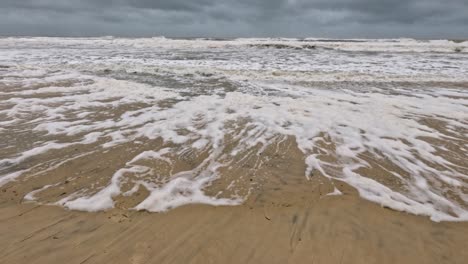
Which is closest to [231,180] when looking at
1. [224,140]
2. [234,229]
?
[234,229]

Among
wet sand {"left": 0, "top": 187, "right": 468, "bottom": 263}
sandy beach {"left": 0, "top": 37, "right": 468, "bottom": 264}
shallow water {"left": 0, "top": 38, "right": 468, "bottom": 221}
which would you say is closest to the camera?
wet sand {"left": 0, "top": 187, "right": 468, "bottom": 263}

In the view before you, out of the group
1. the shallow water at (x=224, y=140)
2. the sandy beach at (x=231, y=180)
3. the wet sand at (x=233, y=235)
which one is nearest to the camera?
the wet sand at (x=233, y=235)

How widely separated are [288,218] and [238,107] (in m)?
5.29

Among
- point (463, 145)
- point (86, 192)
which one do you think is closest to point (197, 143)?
point (86, 192)

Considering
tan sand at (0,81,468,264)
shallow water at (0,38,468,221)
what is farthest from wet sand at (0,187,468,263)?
shallow water at (0,38,468,221)

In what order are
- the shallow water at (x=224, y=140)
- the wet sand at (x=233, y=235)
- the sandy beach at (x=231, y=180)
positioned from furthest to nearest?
the shallow water at (x=224, y=140) → the sandy beach at (x=231, y=180) → the wet sand at (x=233, y=235)

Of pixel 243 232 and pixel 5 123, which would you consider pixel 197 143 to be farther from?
pixel 5 123

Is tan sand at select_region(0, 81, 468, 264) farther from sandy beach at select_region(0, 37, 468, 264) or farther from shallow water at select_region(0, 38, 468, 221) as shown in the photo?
shallow water at select_region(0, 38, 468, 221)

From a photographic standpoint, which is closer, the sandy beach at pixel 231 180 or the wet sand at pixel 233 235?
the wet sand at pixel 233 235

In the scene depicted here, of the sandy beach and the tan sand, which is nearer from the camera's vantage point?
the tan sand

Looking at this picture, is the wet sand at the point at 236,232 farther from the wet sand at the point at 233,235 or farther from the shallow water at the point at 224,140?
the shallow water at the point at 224,140

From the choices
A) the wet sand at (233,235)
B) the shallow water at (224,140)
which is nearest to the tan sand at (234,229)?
the wet sand at (233,235)

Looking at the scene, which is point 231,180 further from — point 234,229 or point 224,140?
point 224,140

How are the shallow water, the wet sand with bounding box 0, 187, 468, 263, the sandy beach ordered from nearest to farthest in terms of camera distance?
the wet sand with bounding box 0, 187, 468, 263
the sandy beach
the shallow water
